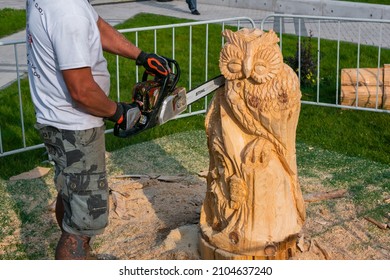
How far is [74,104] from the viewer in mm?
3682

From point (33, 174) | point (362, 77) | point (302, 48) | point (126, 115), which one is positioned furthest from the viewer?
point (302, 48)

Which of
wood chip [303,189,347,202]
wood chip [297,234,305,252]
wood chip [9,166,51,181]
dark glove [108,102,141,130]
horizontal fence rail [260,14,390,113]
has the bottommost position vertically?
wood chip [9,166,51,181]

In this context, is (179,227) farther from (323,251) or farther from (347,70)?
(347,70)

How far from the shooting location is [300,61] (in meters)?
8.53

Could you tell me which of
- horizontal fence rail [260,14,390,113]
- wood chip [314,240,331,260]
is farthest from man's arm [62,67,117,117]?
horizontal fence rail [260,14,390,113]

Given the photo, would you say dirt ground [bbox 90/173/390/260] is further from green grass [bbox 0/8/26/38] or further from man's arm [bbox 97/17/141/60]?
green grass [bbox 0/8/26/38]

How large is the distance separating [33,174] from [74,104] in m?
2.52

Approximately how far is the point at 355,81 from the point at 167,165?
2777mm

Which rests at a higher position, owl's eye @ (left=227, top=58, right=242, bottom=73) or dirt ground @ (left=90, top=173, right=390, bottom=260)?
owl's eye @ (left=227, top=58, right=242, bottom=73)

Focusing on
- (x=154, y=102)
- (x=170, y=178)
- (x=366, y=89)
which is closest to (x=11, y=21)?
(x=366, y=89)

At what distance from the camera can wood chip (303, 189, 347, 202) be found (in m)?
5.39

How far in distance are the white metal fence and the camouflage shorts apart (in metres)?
2.42
